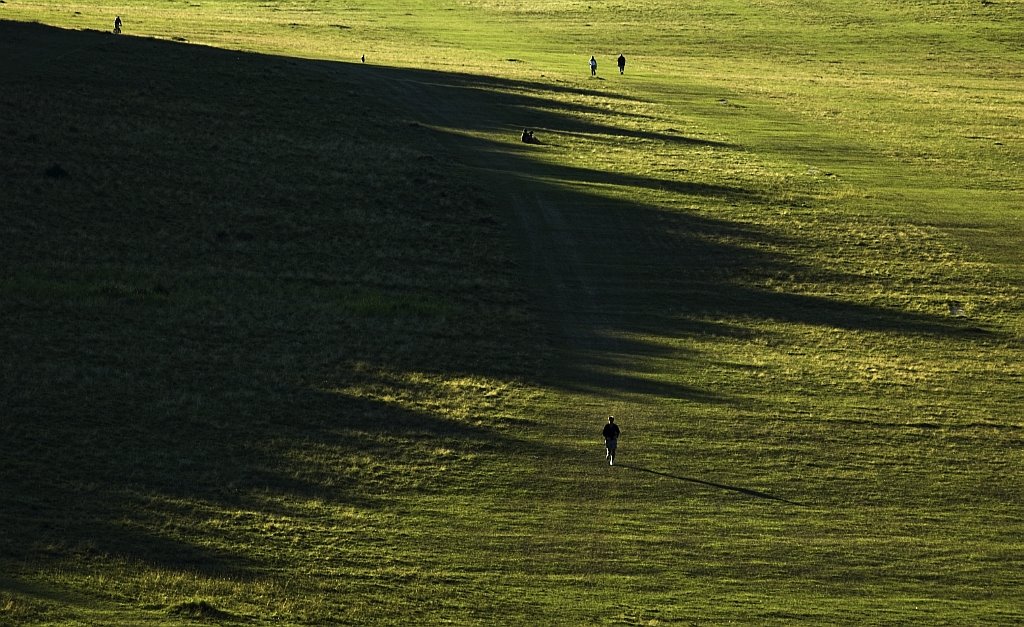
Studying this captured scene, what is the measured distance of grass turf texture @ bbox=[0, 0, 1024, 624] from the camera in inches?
1188

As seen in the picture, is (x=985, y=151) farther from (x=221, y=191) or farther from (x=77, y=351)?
(x=77, y=351)

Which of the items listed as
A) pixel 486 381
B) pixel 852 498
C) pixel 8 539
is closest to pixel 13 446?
pixel 8 539

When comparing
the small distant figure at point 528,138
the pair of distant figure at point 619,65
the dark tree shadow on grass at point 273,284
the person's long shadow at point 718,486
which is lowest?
the person's long shadow at point 718,486

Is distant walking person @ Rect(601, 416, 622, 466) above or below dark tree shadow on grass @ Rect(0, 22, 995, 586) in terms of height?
below

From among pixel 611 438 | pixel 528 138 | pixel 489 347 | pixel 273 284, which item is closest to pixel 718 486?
pixel 611 438

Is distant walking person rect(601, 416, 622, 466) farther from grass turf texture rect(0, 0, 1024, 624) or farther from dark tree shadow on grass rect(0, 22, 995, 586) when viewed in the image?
dark tree shadow on grass rect(0, 22, 995, 586)

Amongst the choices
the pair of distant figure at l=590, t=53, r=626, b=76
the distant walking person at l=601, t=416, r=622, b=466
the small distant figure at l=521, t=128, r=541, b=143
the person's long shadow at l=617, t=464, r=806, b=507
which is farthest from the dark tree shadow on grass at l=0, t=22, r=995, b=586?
the pair of distant figure at l=590, t=53, r=626, b=76

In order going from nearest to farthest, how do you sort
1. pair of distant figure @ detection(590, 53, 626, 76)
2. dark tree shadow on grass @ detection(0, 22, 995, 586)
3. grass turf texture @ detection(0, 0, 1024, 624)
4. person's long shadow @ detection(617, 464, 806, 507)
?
grass turf texture @ detection(0, 0, 1024, 624) < person's long shadow @ detection(617, 464, 806, 507) < dark tree shadow on grass @ detection(0, 22, 995, 586) < pair of distant figure @ detection(590, 53, 626, 76)

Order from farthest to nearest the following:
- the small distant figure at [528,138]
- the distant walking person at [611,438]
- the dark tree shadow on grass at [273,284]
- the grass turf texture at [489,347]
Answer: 1. the small distant figure at [528,138]
2. the distant walking person at [611,438]
3. the dark tree shadow on grass at [273,284]
4. the grass turf texture at [489,347]

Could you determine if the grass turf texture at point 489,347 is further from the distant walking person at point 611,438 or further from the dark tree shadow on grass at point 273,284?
the distant walking person at point 611,438

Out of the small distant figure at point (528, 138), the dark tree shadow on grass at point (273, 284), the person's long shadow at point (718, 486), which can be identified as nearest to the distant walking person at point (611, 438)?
the person's long shadow at point (718, 486)

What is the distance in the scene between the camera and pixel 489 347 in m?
45.2

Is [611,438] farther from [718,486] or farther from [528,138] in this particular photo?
[528,138]

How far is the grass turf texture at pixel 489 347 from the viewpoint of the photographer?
3017 centimetres
